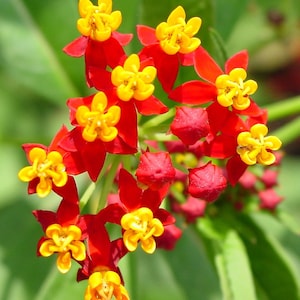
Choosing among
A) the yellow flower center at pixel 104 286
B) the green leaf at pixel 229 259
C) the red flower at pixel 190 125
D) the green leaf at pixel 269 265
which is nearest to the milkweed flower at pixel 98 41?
the red flower at pixel 190 125

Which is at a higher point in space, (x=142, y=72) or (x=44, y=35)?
(x=44, y=35)

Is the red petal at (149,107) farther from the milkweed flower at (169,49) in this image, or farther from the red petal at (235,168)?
the red petal at (235,168)

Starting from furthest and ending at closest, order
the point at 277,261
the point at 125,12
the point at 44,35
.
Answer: the point at 44,35
the point at 125,12
the point at 277,261

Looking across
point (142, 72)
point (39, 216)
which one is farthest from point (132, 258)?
point (142, 72)

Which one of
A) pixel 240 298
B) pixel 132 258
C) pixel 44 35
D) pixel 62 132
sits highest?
pixel 44 35

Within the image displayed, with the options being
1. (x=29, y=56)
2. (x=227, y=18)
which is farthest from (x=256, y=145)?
(x=29, y=56)

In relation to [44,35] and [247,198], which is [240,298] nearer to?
[247,198]
